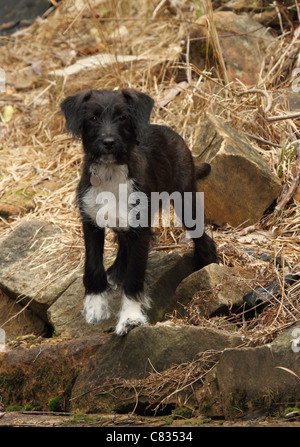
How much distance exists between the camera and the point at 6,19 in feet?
39.3

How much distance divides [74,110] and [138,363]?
5.80ft

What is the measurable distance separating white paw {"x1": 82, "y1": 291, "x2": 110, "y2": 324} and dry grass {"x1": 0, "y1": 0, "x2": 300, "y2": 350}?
73 cm

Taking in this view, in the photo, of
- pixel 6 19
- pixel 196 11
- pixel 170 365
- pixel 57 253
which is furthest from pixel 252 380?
pixel 6 19

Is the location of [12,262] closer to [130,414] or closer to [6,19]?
[130,414]

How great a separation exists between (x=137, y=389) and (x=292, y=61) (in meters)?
5.60

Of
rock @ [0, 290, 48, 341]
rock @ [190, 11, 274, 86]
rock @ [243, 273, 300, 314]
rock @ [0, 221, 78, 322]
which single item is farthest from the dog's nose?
rock @ [190, 11, 274, 86]

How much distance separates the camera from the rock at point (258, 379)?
374 cm

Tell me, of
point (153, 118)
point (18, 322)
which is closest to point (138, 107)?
point (18, 322)

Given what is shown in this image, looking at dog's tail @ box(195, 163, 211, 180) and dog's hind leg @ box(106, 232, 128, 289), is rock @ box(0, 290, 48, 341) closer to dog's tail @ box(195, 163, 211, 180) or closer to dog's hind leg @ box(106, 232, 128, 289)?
dog's hind leg @ box(106, 232, 128, 289)

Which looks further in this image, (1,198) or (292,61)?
(292,61)

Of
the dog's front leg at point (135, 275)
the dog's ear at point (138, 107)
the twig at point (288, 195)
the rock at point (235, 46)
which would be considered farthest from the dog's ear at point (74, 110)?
the rock at point (235, 46)

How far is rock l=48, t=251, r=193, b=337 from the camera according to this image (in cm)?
530

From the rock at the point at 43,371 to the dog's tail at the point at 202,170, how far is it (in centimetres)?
211

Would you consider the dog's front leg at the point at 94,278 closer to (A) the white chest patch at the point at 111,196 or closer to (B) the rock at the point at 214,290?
(A) the white chest patch at the point at 111,196
